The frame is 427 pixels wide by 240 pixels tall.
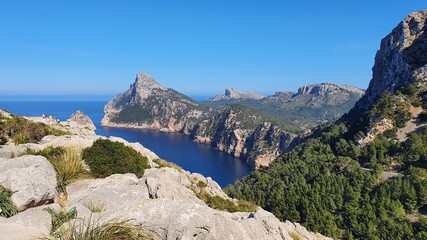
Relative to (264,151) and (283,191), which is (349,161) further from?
(264,151)

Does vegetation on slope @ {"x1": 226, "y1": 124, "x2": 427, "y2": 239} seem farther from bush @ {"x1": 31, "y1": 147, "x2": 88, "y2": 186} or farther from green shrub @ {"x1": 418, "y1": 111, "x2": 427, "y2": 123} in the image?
bush @ {"x1": 31, "y1": 147, "x2": 88, "y2": 186}

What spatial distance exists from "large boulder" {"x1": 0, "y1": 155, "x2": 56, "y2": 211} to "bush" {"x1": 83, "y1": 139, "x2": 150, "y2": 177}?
5.18 m

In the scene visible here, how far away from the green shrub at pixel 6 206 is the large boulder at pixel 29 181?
0.90ft

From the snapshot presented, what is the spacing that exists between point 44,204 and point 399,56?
145288 millimetres

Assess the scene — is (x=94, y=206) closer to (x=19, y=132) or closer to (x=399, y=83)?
(x=19, y=132)

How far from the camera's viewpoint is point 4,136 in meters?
21.2

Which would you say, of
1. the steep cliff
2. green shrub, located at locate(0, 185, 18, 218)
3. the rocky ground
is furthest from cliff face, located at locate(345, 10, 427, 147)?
green shrub, located at locate(0, 185, 18, 218)

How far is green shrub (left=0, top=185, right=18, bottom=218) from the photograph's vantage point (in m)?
9.18

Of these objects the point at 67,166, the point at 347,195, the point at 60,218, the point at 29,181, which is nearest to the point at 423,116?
the point at 347,195

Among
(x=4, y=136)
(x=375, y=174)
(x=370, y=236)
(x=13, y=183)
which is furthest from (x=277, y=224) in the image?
(x=375, y=174)

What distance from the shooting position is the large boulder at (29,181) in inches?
399


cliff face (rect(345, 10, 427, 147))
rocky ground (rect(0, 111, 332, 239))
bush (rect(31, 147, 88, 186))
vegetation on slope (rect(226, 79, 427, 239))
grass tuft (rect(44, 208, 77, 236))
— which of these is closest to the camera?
rocky ground (rect(0, 111, 332, 239))

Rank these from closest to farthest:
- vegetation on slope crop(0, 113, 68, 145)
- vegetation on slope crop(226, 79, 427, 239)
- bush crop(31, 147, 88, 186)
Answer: bush crop(31, 147, 88, 186) < vegetation on slope crop(0, 113, 68, 145) < vegetation on slope crop(226, 79, 427, 239)

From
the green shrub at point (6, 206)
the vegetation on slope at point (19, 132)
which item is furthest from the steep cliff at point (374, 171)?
the green shrub at point (6, 206)
